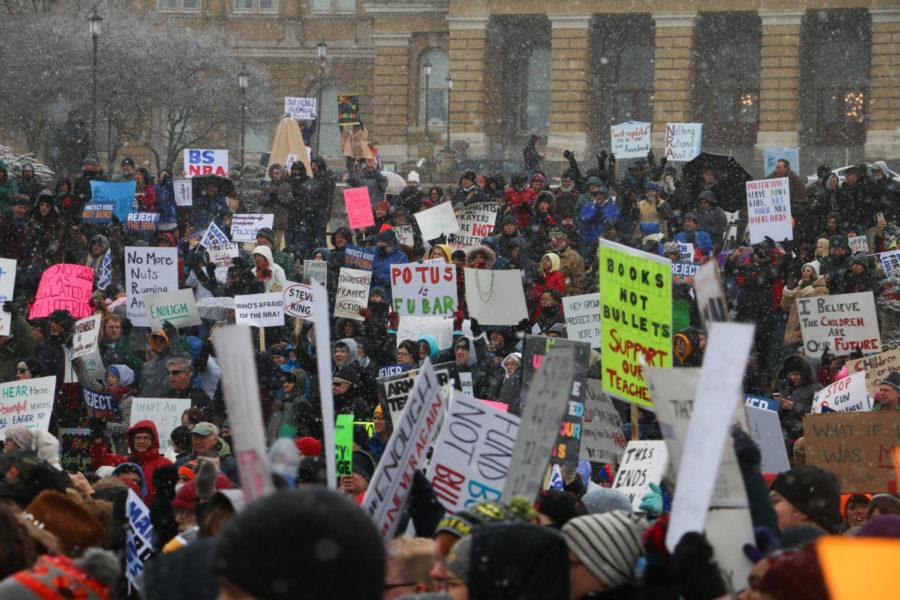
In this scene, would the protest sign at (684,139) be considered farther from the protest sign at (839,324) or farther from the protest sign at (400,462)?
the protest sign at (400,462)

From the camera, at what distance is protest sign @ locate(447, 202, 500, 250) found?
17422 mm

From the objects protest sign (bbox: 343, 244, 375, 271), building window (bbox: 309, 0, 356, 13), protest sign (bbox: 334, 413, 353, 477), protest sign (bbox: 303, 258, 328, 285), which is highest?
building window (bbox: 309, 0, 356, 13)

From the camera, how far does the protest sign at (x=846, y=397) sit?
9.05 metres

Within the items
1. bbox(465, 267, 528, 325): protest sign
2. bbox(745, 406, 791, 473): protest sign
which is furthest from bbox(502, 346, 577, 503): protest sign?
bbox(465, 267, 528, 325): protest sign

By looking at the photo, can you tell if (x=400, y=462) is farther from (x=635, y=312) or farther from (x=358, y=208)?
(x=358, y=208)

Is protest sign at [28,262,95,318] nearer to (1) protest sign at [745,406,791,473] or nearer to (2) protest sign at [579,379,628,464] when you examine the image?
(2) protest sign at [579,379,628,464]

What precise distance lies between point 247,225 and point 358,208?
5.23 feet

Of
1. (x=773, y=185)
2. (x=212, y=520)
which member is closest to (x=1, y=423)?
(x=212, y=520)

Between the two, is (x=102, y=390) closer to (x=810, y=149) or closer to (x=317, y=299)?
(x=317, y=299)

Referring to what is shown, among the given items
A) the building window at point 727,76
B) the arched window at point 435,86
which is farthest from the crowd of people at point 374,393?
the arched window at point 435,86

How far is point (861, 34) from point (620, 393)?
41.7 m

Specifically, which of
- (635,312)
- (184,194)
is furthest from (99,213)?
(635,312)

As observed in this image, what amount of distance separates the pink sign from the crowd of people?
1.15 ft

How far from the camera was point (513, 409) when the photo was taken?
405 inches
